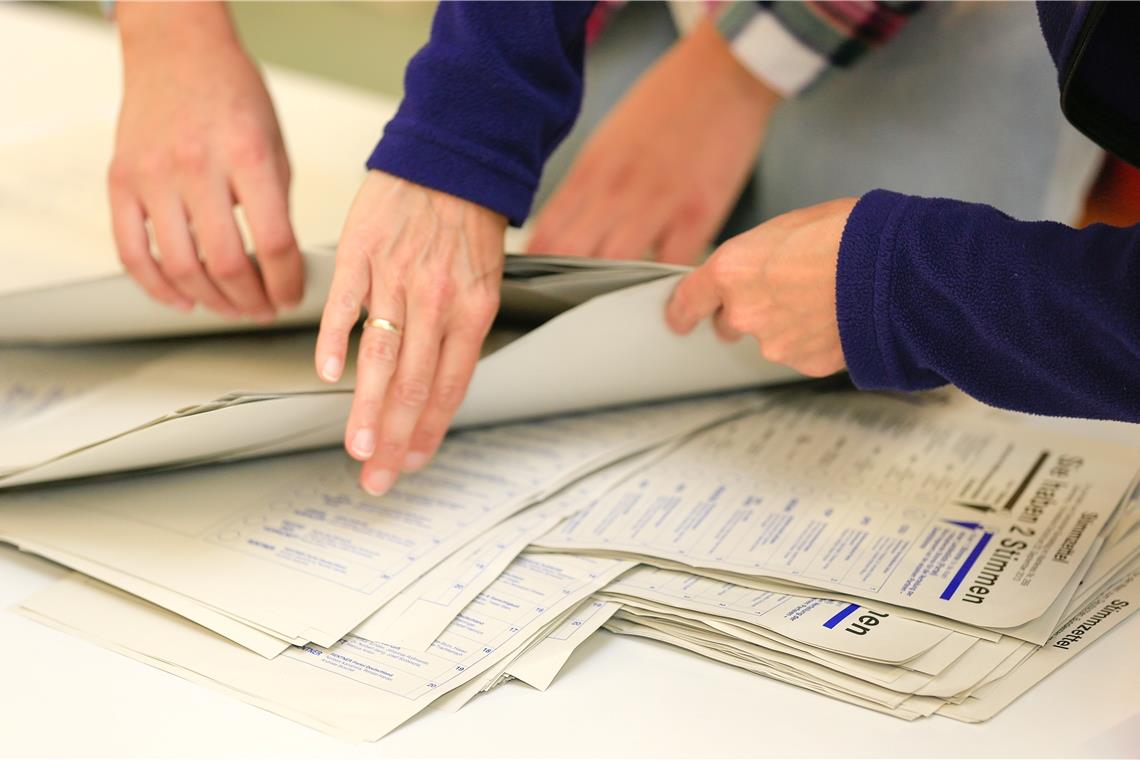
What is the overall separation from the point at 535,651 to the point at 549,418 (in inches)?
9.2

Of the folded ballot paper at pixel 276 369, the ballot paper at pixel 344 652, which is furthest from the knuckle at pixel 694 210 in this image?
the ballot paper at pixel 344 652

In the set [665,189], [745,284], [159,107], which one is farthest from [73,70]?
[745,284]

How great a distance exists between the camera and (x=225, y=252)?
690 mm

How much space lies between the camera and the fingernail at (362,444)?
578 mm

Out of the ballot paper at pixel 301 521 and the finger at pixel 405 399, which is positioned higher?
the finger at pixel 405 399

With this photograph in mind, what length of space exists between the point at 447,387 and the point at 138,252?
0.24 metres

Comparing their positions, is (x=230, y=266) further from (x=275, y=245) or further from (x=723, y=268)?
(x=723, y=268)

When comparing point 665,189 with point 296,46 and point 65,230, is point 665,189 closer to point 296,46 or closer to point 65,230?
point 65,230

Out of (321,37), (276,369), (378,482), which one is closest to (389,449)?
(378,482)

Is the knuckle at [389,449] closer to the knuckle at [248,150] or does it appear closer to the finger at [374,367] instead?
the finger at [374,367]

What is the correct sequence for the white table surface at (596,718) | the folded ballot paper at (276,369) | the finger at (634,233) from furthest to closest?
the finger at (634,233)
the folded ballot paper at (276,369)
the white table surface at (596,718)

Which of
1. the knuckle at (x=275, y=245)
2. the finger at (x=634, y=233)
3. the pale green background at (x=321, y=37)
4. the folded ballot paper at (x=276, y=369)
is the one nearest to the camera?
the folded ballot paper at (x=276, y=369)

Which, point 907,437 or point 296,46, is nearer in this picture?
point 907,437

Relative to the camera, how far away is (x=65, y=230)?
2.93ft
